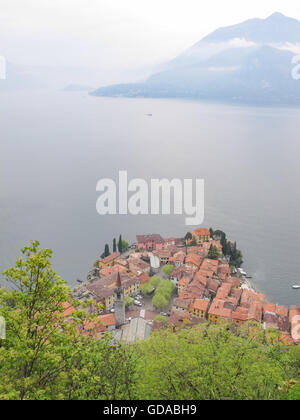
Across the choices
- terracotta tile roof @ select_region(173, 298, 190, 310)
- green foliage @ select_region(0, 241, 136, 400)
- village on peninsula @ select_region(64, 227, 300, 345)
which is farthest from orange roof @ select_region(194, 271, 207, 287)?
green foliage @ select_region(0, 241, 136, 400)

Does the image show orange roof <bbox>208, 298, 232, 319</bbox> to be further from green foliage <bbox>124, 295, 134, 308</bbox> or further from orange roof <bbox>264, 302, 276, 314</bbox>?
green foliage <bbox>124, 295, 134, 308</bbox>

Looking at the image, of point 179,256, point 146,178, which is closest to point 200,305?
point 179,256

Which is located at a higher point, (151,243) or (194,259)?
(151,243)

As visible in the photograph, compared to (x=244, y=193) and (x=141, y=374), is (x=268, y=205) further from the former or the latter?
(x=141, y=374)

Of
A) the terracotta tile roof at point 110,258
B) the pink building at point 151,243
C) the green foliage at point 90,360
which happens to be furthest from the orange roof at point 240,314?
the terracotta tile roof at point 110,258

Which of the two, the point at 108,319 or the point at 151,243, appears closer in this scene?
the point at 108,319

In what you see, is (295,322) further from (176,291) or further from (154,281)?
(154,281)

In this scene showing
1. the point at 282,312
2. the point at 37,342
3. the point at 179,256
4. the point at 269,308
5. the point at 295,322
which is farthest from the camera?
the point at 179,256
